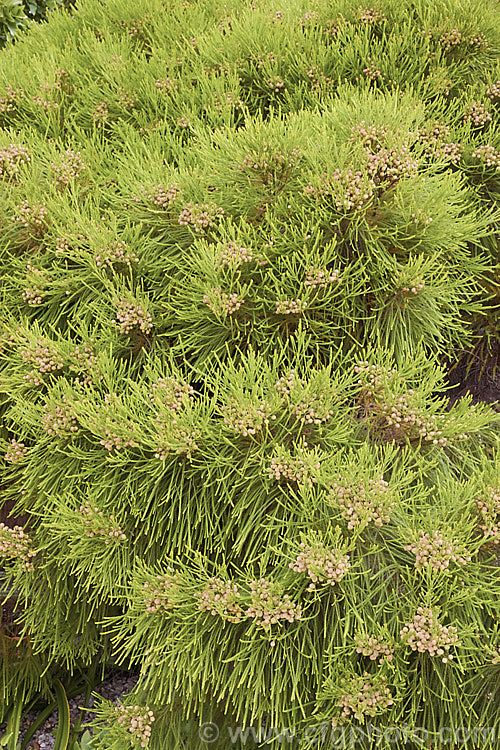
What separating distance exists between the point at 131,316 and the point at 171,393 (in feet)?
0.86

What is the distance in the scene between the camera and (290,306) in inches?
52.8

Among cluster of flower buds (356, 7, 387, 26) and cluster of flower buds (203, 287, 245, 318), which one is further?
cluster of flower buds (356, 7, 387, 26)

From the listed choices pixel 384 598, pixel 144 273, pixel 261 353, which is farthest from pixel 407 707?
pixel 144 273

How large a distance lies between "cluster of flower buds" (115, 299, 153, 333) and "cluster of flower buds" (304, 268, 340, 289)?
0.38 meters

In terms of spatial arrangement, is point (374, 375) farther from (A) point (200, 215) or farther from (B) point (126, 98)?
(B) point (126, 98)

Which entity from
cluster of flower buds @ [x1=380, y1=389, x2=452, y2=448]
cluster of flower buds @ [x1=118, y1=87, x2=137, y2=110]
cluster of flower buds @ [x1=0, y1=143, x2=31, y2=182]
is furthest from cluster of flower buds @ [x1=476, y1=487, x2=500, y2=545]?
cluster of flower buds @ [x1=118, y1=87, x2=137, y2=110]

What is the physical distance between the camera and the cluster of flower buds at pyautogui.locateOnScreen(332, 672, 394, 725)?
1.07 m

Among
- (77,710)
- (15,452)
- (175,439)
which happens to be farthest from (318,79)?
(77,710)

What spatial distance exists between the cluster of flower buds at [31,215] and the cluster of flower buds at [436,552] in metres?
1.18

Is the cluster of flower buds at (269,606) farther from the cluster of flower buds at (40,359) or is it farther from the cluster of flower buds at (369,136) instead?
the cluster of flower buds at (369,136)

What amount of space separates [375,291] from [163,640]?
2.82 ft

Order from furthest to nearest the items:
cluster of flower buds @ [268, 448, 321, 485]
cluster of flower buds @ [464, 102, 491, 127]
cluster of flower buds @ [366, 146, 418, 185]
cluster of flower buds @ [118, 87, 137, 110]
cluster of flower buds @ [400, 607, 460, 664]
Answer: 1. cluster of flower buds @ [118, 87, 137, 110]
2. cluster of flower buds @ [464, 102, 491, 127]
3. cluster of flower buds @ [366, 146, 418, 185]
4. cluster of flower buds @ [268, 448, 321, 485]
5. cluster of flower buds @ [400, 607, 460, 664]

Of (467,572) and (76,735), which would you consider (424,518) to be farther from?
(76,735)

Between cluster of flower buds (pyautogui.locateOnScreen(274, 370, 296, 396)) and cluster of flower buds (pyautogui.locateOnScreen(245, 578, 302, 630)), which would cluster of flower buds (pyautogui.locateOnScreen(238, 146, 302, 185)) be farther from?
cluster of flower buds (pyautogui.locateOnScreen(245, 578, 302, 630))
